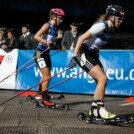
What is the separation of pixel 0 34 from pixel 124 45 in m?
9.92

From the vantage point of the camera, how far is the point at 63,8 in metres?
25.0

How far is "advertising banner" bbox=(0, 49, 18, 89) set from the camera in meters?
13.2

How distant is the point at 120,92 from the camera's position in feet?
40.0

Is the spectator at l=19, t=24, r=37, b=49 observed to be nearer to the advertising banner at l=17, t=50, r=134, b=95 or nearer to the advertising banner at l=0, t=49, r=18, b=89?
the advertising banner at l=0, t=49, r=18, b=89

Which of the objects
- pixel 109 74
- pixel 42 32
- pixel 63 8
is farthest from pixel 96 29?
pixel 63 8

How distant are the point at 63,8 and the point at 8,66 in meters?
12.4

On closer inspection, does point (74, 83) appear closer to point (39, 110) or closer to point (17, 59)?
point (17, 59)

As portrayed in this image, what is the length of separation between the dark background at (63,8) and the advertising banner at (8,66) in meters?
11.7

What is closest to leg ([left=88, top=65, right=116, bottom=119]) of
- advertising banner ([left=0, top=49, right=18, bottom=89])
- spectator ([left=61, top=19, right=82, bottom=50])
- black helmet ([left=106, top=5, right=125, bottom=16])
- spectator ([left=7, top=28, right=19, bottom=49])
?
black helmet ([left=106, top=5, right=125, bottom=16])

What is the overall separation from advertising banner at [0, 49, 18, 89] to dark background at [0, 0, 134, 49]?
11666mm

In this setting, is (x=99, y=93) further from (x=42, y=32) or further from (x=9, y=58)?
(x=9, y=58)

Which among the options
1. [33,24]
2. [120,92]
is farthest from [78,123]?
[33,24]

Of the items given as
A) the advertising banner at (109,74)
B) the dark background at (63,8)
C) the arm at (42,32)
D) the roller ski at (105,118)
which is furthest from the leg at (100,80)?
the dark background at (63,8)

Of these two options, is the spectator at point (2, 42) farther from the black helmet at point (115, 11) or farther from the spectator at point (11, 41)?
the black helmet at point (115, 11)
